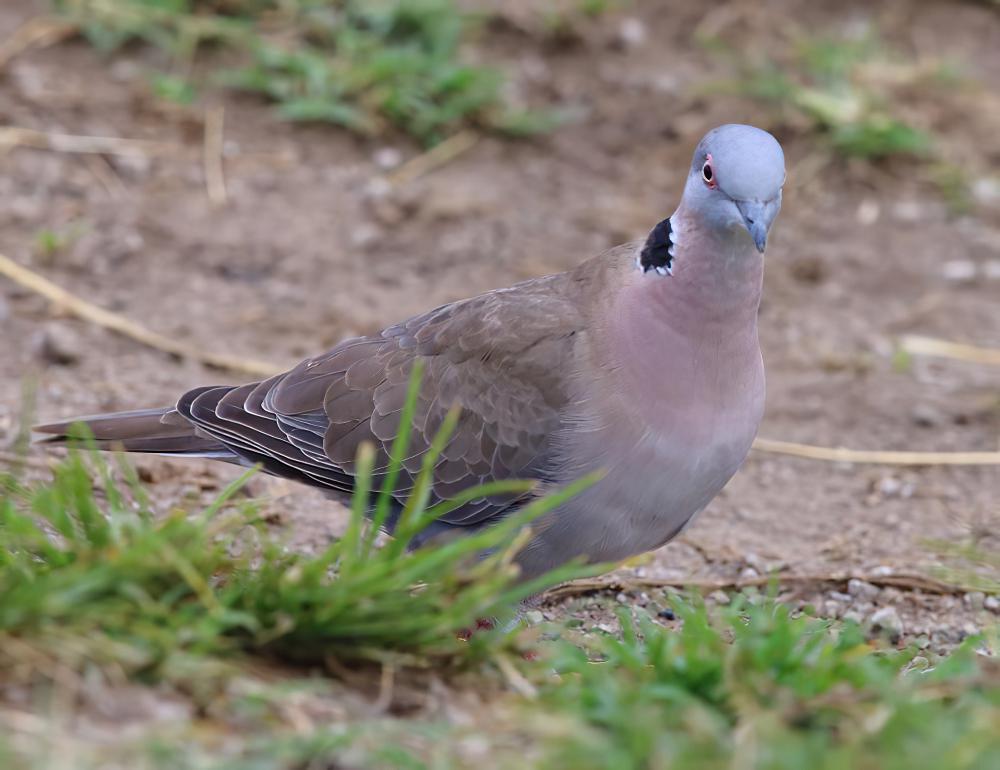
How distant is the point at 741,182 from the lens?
327cm

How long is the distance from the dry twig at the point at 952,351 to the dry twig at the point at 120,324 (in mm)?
2733

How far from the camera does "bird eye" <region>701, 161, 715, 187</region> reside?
338 centimetres

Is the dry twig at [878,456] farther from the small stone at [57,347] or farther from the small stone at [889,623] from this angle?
the small stone at [57,347]

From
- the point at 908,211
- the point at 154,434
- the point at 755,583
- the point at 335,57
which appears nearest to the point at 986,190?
the point at 908,211

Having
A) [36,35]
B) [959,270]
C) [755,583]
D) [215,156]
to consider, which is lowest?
[755,583]

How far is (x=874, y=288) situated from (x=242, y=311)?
9.59 ft

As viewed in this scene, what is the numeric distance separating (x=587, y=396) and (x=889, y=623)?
1.24m

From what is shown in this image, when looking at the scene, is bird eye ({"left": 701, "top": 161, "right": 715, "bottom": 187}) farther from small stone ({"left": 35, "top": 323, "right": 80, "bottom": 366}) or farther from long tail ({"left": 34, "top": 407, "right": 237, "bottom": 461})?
small stone ({"left": 35, "top": 323, "right": 80, "bottom": 366})

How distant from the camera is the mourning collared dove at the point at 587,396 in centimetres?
345

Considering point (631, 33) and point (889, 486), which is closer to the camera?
point (889, 486)

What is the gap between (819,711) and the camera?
8.57ft

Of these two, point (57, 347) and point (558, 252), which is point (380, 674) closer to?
point (57, 347)

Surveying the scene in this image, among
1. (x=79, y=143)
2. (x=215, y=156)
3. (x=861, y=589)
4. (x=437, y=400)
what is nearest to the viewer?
(x=437, y=400)

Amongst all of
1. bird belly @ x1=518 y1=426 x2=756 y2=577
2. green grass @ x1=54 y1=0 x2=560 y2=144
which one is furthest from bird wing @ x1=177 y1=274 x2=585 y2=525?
green grass @ x1=54 y1=0 x2=560 y2=144
